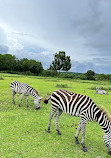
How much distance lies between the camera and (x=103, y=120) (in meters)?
4.73

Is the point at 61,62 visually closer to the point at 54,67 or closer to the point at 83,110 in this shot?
the point at 54,67

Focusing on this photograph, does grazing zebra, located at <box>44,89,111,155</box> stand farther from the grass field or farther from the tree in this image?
the tree

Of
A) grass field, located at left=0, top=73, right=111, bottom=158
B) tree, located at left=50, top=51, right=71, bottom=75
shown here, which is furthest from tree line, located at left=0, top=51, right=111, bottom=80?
grass field, located at left=0, top=73, right=111, bottom=158

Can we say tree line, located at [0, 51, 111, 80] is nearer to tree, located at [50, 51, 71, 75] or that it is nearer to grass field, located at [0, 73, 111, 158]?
tree, located at [50, 51, 71, 75]

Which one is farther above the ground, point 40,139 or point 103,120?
point 103,120

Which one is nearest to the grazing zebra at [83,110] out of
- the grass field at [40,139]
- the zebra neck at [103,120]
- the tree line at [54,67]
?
the zebra neck at [103,120]

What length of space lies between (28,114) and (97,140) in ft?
15.3

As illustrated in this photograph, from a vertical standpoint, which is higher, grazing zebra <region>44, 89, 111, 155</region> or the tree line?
the tree line

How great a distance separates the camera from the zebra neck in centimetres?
462

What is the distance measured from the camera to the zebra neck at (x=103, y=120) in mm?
4622

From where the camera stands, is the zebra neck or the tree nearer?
the zebra neck

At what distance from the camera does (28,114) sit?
8.30 m

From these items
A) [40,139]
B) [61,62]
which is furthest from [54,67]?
[40,139]

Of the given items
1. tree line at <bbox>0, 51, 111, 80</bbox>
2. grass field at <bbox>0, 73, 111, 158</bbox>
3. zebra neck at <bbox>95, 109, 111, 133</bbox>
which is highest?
tree line at <bbox>0, 51, 111, 80</bbox>
